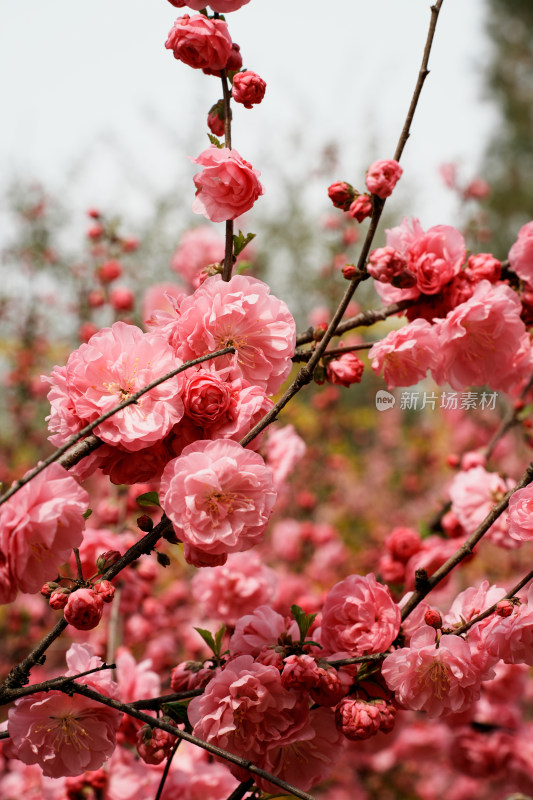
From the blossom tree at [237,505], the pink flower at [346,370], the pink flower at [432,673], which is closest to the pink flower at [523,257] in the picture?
the blossom tree at [237,505]

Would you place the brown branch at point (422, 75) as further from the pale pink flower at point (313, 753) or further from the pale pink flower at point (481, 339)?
the pale pink flower at point (313, 753)

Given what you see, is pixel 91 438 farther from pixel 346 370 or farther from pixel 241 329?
pixel 346 370

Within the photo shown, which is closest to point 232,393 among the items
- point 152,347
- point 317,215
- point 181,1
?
point 152,347

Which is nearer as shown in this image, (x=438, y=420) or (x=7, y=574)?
(x=7, y=574)

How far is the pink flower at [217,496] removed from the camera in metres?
0.64

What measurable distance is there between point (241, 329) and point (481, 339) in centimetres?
38

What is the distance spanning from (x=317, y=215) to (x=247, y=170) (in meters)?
6.86

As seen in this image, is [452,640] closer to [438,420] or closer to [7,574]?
[7,574]

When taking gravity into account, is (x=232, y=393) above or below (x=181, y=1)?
below

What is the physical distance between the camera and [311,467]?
3.57 meters

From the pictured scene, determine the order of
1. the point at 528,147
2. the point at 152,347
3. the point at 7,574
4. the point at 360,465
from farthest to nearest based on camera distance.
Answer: the point at 528,147, the point at 360,465, the point at 152,347, the point at 7,574

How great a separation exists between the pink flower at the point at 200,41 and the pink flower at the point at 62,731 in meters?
0.77

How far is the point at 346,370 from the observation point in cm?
86

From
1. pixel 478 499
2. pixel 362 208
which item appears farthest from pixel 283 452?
pixel 362 208
